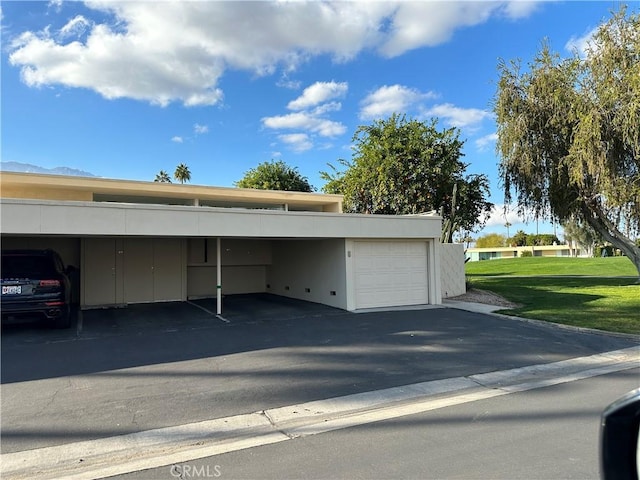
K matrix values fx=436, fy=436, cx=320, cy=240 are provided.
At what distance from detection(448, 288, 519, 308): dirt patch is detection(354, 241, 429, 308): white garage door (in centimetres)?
261

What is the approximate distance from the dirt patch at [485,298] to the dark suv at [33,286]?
12.9 m

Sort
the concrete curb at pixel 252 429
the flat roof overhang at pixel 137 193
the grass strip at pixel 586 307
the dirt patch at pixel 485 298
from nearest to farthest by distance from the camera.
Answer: the concrete curb at pixel 252 429, the grass strip at pixel 586 307, the flat roof overhang at pixel 137 193, the dirt patch at pixel 485 298

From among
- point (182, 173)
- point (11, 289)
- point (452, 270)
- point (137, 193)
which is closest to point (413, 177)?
point (452, 270)

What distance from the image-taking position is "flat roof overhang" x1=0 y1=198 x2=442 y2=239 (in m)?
9.38

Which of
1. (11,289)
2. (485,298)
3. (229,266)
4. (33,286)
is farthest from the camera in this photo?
(229,266)

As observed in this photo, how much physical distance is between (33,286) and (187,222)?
11.7 feet

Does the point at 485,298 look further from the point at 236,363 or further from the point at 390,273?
the point at 236,363

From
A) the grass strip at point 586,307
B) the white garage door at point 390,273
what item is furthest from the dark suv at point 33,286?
the grass strip at point 586,307

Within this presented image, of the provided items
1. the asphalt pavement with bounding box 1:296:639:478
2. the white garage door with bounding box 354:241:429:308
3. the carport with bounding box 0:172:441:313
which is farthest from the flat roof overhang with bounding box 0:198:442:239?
the asphalt pavement with bounding box 1:296:639:478

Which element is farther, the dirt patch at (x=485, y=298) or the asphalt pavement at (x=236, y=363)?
the dirt patch at (x=485, y=298)

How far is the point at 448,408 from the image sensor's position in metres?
5.38

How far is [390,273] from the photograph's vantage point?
1434cm

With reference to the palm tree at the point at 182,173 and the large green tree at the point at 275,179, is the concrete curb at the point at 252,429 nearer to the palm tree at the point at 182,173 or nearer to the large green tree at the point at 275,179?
the large green tree at the point at 275,179

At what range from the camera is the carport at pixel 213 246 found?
10859mm
